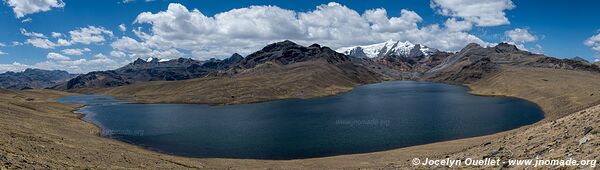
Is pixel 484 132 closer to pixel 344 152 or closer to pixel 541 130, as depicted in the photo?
pixel 344 152

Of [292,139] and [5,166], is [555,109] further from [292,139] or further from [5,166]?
[5,166]

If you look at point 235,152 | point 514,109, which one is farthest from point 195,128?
point 514,109

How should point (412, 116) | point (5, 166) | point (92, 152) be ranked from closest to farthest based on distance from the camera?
point (5, 166) → point (92, 152) → point (412, 116)

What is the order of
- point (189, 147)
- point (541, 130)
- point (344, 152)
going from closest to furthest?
point (541, 130) → point (344, 152) → point (189, 147)

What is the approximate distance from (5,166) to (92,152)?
2646 centimetres

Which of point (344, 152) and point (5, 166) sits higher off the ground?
point (5, 166)

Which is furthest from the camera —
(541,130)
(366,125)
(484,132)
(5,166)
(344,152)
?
(366,125)

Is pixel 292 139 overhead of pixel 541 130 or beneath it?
beneath

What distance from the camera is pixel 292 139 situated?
94.9m

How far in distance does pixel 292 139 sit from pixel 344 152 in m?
19.5

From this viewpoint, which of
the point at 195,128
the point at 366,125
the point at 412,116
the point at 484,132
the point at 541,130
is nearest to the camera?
the point at 541,130

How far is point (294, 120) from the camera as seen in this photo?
13238cm

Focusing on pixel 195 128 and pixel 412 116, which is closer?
pixel 195 128

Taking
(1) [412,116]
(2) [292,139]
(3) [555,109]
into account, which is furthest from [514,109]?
(2) [292,139]
